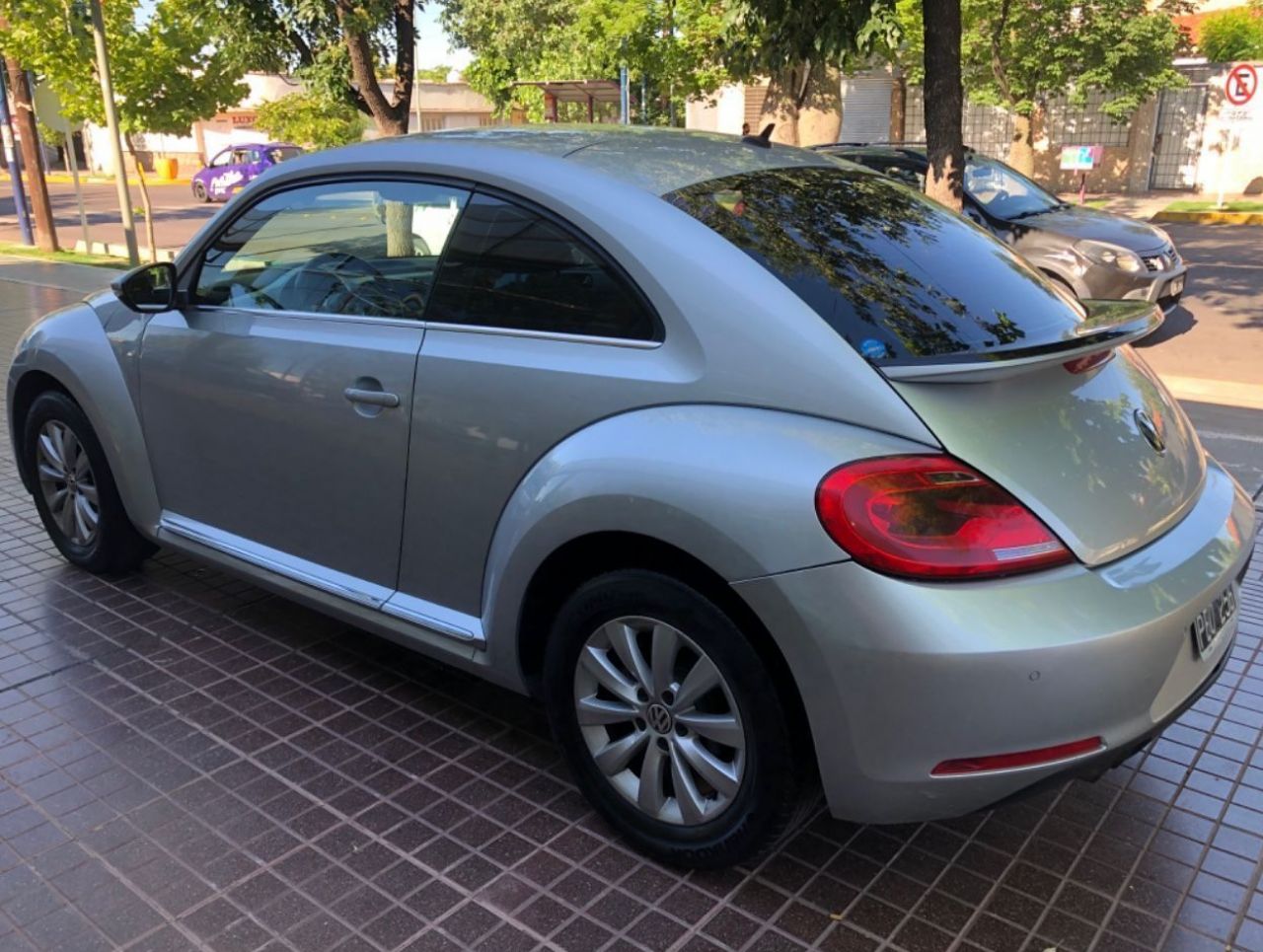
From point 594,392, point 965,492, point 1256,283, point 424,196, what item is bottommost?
point 1256,283

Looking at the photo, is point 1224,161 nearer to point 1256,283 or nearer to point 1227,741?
point 1256,283

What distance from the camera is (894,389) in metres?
2.33

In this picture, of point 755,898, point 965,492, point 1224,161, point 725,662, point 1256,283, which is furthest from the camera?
point 1224,161

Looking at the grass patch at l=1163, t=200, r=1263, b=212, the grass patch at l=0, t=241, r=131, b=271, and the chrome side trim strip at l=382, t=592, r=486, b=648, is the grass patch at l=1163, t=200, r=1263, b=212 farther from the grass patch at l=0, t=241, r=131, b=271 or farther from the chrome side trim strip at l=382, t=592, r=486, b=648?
the chrome side trim strip at l=382, t=592, r=486, b=648

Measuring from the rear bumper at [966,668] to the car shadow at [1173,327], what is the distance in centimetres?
786

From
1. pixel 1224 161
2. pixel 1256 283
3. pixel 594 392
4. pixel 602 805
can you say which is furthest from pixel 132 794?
pixel 1224 161

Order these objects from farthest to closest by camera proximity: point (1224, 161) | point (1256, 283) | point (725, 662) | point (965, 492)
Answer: point (1224, 161) < point (1256, 283) < point (725, 662) < point (965, 492)

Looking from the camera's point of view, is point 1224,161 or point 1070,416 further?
point 1224,161

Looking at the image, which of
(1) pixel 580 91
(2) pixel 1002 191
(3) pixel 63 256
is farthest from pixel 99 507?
(1) pixel 580 91

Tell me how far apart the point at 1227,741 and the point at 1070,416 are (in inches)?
57.2

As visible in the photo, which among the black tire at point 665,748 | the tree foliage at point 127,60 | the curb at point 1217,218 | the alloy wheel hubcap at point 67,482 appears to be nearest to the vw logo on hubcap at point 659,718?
the black tire at point 665,748

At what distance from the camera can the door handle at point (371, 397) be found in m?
3.04

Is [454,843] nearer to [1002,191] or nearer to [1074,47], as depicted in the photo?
[1002,191]

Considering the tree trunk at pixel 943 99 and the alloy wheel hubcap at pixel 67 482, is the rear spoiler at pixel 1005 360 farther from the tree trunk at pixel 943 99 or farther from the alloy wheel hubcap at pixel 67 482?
the tree trunk at pixel 943 99
